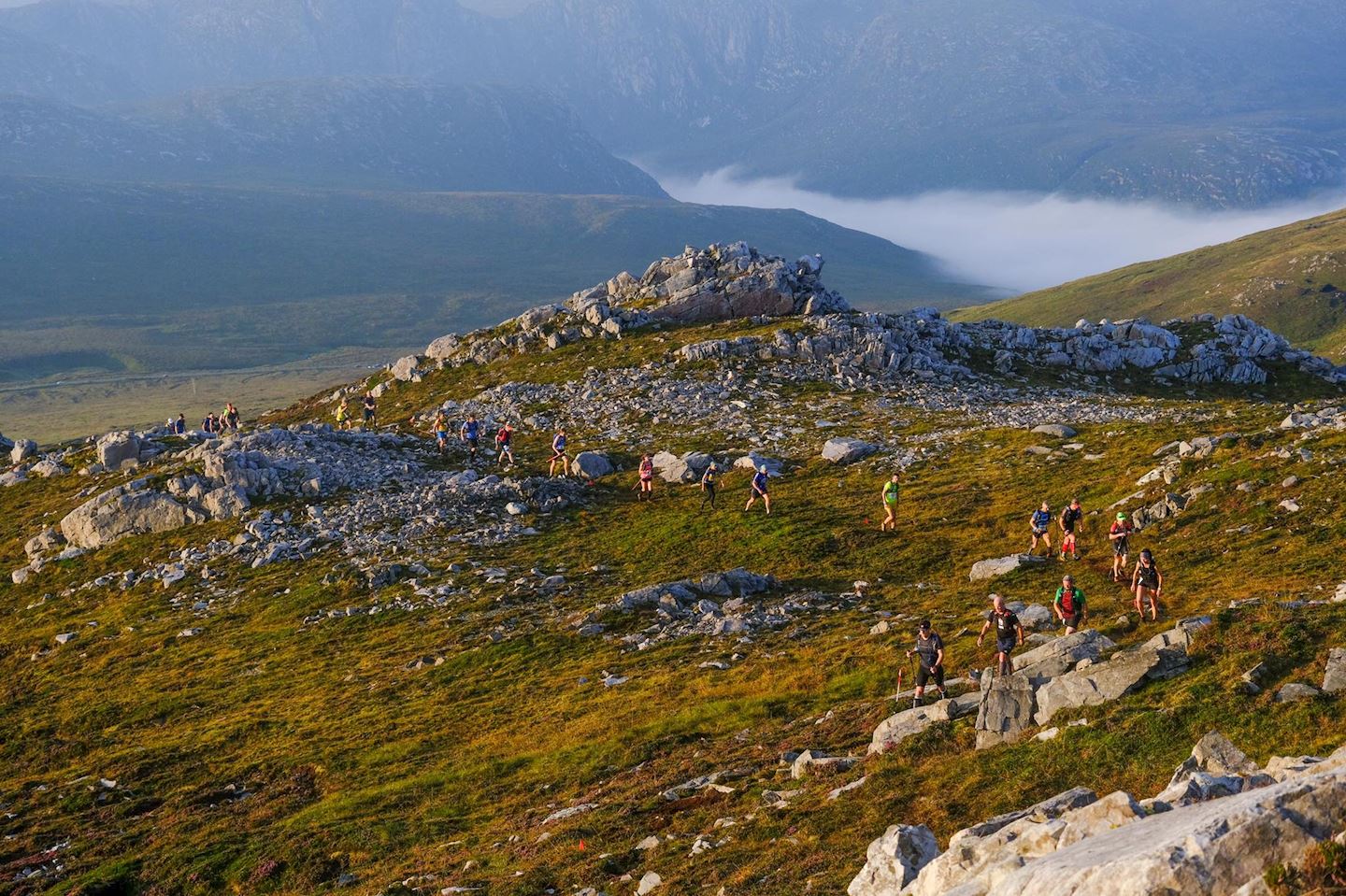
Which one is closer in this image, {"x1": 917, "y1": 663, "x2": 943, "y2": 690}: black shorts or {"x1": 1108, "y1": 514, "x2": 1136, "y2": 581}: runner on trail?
{"x1": 917, "y1": 663, "x2": 943, "y2": 690}: black shorts

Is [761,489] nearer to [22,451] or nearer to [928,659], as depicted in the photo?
[928,659]

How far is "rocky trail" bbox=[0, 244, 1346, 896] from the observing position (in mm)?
21266

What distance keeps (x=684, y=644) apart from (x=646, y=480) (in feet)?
62.9

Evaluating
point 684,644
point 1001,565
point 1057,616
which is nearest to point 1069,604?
point 1057,616

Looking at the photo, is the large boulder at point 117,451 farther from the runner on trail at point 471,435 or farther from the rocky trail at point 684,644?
the runner on trail at point 471,435

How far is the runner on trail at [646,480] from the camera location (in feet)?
188

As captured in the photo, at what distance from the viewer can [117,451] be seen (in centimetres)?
7112

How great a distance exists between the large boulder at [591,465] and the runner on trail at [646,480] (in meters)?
4.22

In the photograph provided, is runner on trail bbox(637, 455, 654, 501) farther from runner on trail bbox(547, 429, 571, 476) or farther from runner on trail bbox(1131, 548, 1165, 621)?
runner on trail bbox(1131, 548, 1165, 621)

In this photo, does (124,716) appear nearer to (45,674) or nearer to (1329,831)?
(45,674)

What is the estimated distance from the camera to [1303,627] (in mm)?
24281

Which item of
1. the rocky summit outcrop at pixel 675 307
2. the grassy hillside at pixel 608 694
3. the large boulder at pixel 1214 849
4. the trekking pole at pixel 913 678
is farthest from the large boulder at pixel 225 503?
the large boulder at pixel 1214 849

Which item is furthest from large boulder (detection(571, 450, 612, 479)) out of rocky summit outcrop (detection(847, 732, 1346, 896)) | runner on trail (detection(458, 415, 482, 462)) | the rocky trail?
rocky summit outcrop (detection(847, 732, 1346, 896))

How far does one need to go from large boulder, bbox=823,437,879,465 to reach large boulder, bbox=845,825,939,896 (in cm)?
4330
